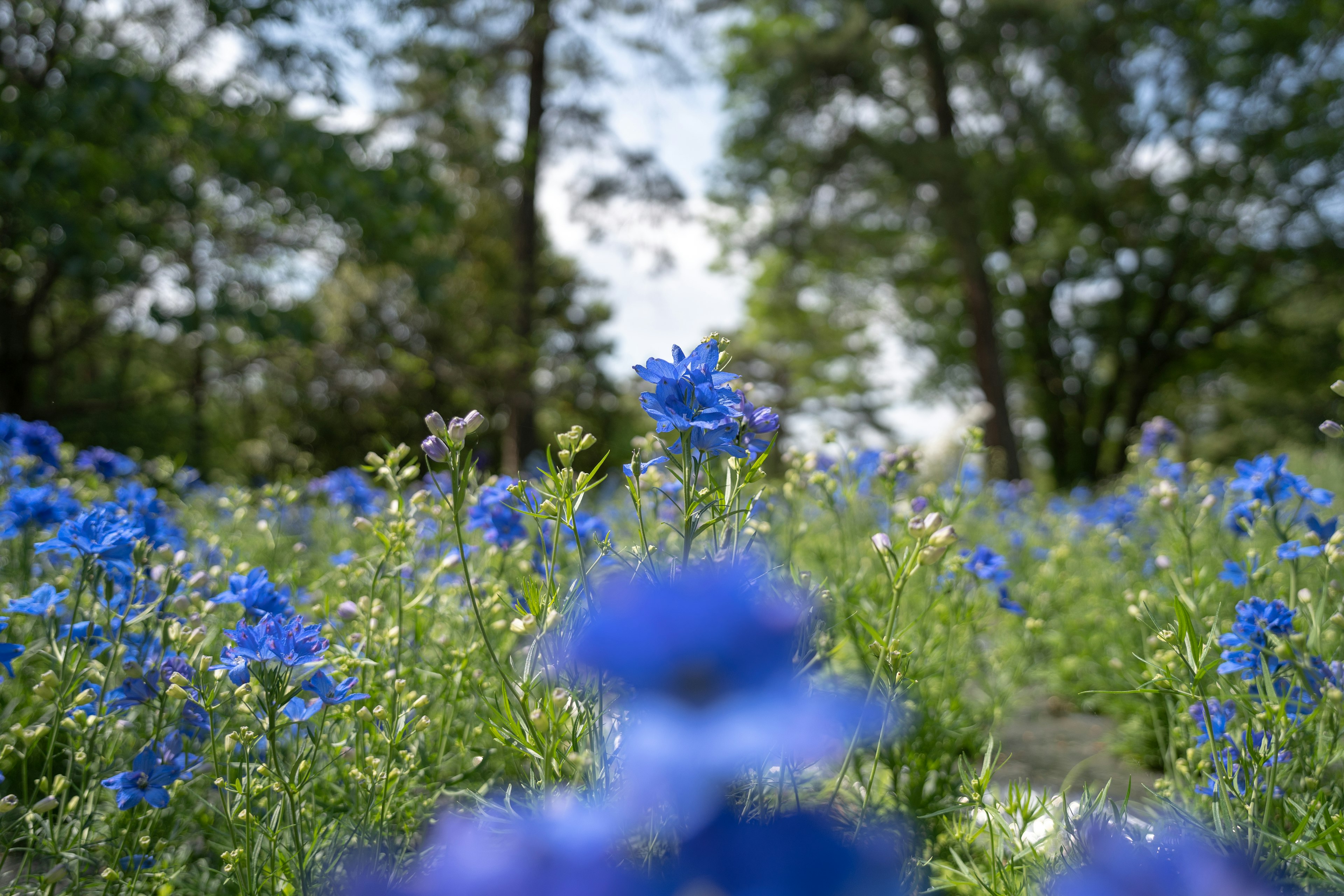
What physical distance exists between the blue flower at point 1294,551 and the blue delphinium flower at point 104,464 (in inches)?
175

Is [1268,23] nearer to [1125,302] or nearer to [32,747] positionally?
[1125,302]

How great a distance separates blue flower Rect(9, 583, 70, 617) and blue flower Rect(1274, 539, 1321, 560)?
276 cm

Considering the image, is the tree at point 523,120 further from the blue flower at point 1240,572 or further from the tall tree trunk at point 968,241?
the blue flower at point 1240,572

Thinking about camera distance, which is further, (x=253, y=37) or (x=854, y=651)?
(x=253, y=37)

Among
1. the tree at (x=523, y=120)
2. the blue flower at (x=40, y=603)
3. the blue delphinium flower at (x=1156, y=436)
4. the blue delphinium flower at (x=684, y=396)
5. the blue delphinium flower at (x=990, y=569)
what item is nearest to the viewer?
the blue delphinium flower at (x=684, y=396)

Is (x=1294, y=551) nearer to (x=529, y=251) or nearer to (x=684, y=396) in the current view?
(x=684, y=396)

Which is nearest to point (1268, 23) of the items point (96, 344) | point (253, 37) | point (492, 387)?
point (492, 387)

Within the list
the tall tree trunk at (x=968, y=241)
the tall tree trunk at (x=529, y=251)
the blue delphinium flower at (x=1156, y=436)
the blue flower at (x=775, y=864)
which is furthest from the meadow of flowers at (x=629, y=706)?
the tall tree trunk at (x=968, y=241)

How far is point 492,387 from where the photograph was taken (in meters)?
10.9

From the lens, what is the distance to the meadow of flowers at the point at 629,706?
0.46m

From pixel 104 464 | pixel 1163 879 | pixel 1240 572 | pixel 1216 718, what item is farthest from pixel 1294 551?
pixel 104 464

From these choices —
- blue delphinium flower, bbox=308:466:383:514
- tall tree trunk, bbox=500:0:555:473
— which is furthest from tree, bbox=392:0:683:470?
blue delphinium flower, bbox=308:466:383:514

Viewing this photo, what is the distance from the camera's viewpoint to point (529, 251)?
11.3 meters

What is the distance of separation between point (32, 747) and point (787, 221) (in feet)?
40.6
